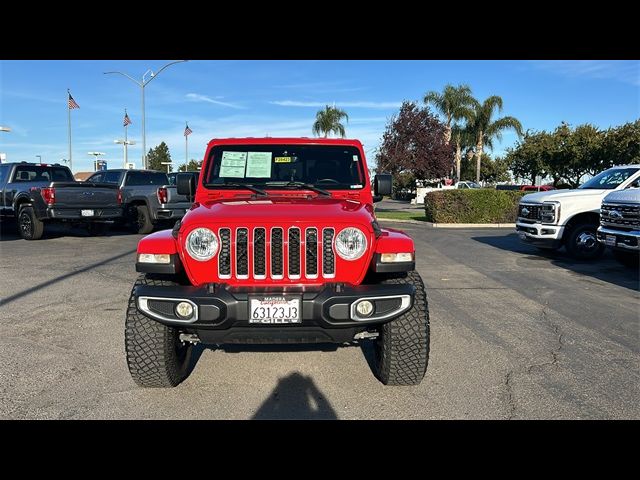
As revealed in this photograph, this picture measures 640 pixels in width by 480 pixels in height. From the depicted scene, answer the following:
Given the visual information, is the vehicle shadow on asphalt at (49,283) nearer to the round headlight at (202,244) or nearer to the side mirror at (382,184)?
the round headlight at (202,244)

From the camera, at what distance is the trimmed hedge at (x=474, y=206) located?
58.0 ft

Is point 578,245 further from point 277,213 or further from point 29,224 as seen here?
point 29,224

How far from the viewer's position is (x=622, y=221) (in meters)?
8.58

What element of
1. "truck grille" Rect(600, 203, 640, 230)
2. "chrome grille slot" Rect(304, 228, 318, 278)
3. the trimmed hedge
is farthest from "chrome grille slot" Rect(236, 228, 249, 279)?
the trimmed hedge

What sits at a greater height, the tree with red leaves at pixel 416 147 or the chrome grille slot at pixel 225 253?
the tree with red leaves at pixel 416 147

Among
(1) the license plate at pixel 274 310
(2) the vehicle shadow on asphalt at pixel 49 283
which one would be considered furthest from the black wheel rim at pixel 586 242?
(2) the vehicle shadow on asphalt at pixel 49 283

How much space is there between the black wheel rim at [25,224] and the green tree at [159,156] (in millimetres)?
62321

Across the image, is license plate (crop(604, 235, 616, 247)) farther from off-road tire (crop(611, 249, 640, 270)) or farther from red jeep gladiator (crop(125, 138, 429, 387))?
red jeep gladiator (crop(125, 138, 429, 387))

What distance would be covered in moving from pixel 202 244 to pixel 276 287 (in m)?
0.57

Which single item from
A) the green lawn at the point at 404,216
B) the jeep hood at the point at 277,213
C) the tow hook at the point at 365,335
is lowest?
the tow hook at the point at 365,335
